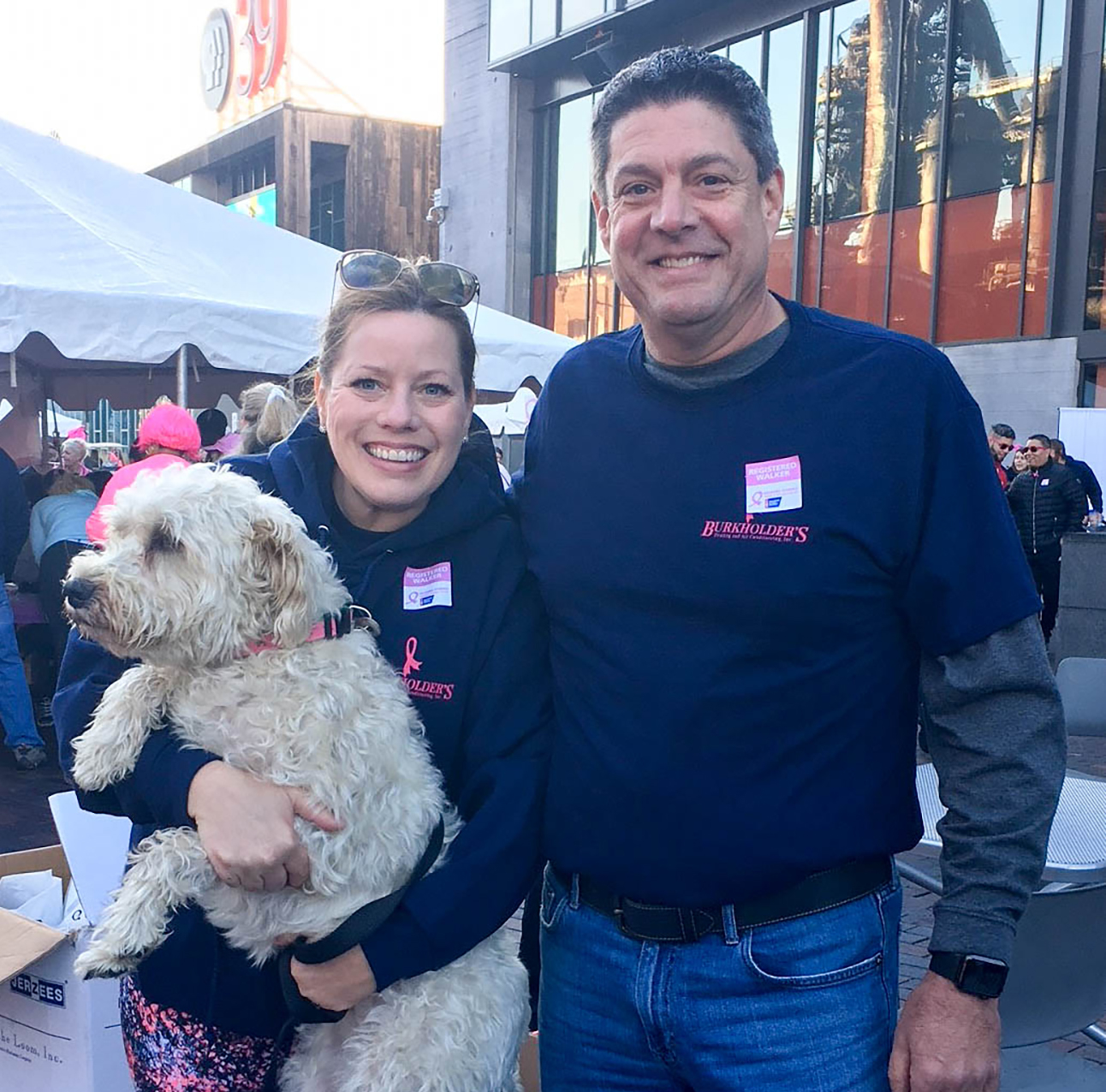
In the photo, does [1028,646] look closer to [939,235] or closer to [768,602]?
[768,602]

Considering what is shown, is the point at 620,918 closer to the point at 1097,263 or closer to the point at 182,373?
the point at 182,373

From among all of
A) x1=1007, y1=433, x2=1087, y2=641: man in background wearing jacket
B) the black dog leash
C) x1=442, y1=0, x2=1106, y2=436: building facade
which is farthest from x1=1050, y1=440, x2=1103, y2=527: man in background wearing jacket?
the black dog leash

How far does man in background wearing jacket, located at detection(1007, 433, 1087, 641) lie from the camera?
12.1 m

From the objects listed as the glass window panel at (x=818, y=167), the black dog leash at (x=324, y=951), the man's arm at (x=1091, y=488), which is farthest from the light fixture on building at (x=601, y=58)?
the black dog leash at (x=324, y=951)

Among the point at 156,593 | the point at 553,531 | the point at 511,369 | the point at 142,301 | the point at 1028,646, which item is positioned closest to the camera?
the point at 1028,646

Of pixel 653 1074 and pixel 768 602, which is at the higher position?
pixel 768 602

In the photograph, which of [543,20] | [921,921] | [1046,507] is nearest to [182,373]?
[921,921]

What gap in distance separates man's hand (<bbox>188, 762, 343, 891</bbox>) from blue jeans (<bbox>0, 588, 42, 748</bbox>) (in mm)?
6375

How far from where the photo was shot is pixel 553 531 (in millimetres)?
2158

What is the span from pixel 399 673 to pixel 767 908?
877 millimetres

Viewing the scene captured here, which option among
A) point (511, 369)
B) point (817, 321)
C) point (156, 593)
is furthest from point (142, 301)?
point (817, 321)

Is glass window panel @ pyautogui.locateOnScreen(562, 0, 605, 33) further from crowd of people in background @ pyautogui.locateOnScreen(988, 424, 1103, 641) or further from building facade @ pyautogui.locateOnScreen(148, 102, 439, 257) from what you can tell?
crowd of people in background @ pyautogui.locateOnScreen(988, 424, 1103, 641)

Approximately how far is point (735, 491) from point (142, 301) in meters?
6.46

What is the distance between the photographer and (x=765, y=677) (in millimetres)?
1896
